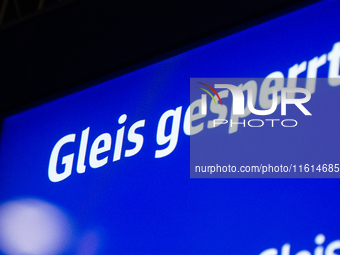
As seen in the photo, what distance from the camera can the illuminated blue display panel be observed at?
2445 millimetres

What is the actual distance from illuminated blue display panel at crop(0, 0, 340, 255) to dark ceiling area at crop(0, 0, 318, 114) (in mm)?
133

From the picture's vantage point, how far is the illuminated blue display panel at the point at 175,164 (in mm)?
2445

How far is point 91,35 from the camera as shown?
3.33m

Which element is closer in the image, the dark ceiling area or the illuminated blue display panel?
the illuminated blue display panel

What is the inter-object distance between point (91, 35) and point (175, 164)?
4.28 feet

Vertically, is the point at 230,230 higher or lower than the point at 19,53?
lower

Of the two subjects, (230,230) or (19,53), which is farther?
(19,53)

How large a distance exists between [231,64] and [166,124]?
0.60m

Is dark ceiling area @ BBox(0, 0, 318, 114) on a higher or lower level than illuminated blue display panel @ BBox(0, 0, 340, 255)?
higher

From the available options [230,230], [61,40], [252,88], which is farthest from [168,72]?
[230,230]

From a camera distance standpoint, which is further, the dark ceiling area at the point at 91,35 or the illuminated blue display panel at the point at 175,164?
the dark ceiling area at the point at 91,35

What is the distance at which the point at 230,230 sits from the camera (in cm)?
246

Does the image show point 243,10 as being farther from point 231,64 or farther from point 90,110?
point 90,110

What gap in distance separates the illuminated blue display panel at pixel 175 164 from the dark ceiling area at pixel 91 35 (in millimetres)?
133
